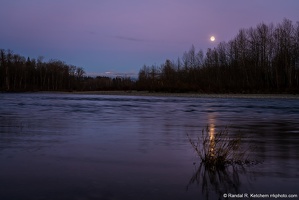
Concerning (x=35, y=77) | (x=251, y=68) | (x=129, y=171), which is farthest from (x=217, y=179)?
(x=35, y=77)

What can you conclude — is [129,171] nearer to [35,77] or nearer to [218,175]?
[218,175]

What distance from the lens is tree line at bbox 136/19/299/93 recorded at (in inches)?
3029

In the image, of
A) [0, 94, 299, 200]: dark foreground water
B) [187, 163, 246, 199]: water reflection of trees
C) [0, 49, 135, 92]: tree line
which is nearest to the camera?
[0, 94, 299, 200]: dark foreground water

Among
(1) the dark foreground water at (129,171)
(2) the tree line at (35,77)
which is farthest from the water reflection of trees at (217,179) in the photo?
(2) the tree line at (35,77)

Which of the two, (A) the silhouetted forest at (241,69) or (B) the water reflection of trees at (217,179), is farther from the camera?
(A) the silhouetted forest at (241,69)

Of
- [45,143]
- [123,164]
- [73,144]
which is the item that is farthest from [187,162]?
[45,143]

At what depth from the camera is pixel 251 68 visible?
87.1 m

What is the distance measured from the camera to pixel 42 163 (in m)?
8.83

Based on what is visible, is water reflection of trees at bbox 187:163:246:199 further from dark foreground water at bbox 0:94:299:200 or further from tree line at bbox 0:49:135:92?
tree line at bbox 0:49:135:92

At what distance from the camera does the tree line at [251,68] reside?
7694cm

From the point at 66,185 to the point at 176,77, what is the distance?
102999 mm

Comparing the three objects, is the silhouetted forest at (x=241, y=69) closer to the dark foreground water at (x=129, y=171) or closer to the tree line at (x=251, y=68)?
the tree line at (x=251, y=68)

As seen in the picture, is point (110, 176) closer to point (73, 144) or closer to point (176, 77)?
point (73, 144)

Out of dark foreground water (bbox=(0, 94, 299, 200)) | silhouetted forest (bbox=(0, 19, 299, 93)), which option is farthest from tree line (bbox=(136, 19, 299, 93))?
dark foreground water (bbox=(0, 94, 299, 200))
